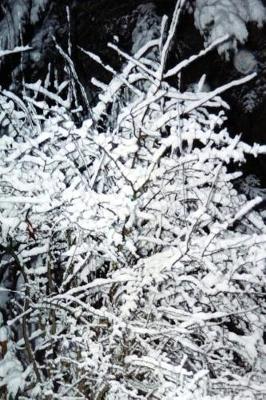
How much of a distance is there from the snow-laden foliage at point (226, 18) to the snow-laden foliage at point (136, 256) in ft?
5.13

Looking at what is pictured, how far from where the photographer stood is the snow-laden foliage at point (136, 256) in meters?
2.60

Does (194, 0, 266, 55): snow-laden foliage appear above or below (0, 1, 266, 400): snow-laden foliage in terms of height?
above

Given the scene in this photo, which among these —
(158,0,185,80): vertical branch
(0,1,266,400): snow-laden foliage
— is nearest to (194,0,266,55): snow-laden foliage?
(0,1,266,400): snow-laden foliage

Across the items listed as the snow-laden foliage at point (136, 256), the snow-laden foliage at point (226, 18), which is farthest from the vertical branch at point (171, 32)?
the snow-laden foliage at point (226, 18)

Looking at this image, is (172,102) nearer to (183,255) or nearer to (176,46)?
(183,255)

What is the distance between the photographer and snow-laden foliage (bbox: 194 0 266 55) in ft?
14.4

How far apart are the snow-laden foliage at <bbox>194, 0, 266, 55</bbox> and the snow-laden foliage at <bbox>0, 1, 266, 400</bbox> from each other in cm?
156

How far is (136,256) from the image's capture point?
260cm

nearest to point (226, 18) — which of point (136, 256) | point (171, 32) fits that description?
point (171, 32)

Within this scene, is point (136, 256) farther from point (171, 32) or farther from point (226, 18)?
point (226, 18)

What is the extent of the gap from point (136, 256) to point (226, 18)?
9.04 feet

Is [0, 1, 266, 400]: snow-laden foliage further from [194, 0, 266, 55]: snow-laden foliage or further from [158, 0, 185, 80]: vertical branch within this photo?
[194, 0, 266, 55]: snow-laden foliage

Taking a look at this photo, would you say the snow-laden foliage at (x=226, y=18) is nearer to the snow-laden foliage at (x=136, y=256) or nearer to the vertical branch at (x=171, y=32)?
the snow-laden foliage at (x=136, y=256)

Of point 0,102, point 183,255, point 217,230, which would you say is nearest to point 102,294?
point 183,255
